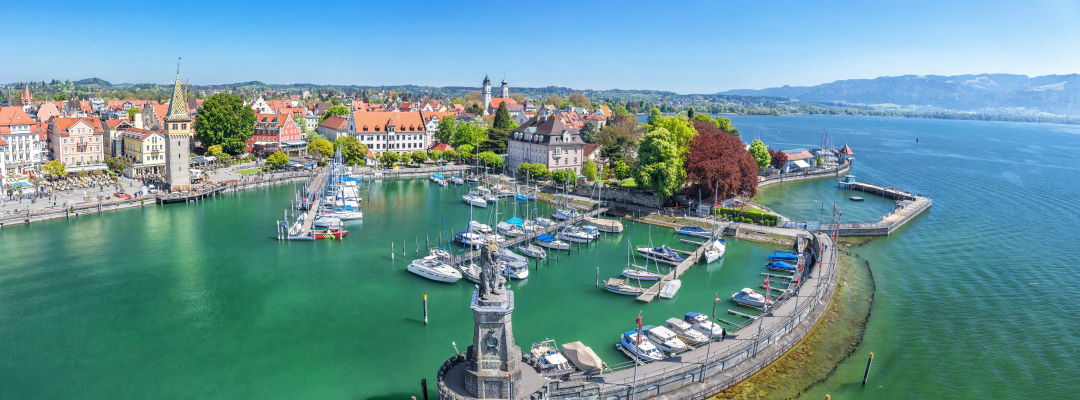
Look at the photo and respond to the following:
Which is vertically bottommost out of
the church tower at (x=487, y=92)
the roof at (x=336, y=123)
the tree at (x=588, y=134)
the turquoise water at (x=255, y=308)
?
the turquoise water at (x=255, y=308)

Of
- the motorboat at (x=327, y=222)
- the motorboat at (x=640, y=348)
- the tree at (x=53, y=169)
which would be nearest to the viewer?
the motorboat at (x=640, y=348)

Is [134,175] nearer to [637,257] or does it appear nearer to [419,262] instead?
[419,262]

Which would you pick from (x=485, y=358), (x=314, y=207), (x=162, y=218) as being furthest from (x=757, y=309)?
(x=162, y=218)

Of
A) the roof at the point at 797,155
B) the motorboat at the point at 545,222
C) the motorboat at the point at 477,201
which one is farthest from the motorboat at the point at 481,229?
the roof at the point at 797,155

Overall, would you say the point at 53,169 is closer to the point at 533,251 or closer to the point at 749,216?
the point at 533,251

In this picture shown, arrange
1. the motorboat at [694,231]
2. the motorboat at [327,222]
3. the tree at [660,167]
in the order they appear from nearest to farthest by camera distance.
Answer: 1. the motorboat at [694,231]
2. the motorboat at [327,222]
3. the tree at [660,167]

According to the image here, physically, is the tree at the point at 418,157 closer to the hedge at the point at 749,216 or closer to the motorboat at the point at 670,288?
the hedge at the point at 749,216
